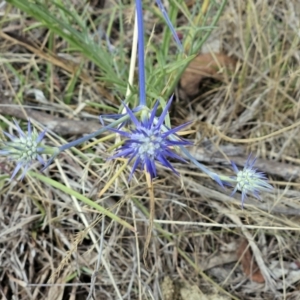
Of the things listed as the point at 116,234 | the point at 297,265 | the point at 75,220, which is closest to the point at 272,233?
the point at 297,265

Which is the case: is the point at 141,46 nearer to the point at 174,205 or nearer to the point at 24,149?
the point at 24,149

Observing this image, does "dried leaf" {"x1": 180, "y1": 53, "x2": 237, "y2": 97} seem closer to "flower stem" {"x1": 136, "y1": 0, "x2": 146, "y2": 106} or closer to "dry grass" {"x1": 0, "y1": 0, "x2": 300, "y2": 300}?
"dry grass" {"x1": 0, "y1": 0, "x2": 300, "y2": 300}

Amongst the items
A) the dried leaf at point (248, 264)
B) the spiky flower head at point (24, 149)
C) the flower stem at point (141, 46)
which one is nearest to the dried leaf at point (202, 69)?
the dried leaf at point (248, 264)

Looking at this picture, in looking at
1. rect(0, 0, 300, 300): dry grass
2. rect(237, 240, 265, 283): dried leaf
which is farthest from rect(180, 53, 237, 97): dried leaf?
rect(237, 240, 265, 283): dried leaf

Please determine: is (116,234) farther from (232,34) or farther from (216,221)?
(232,34)

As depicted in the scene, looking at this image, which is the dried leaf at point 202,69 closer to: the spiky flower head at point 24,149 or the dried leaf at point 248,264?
the dried leaf at point 248,264
